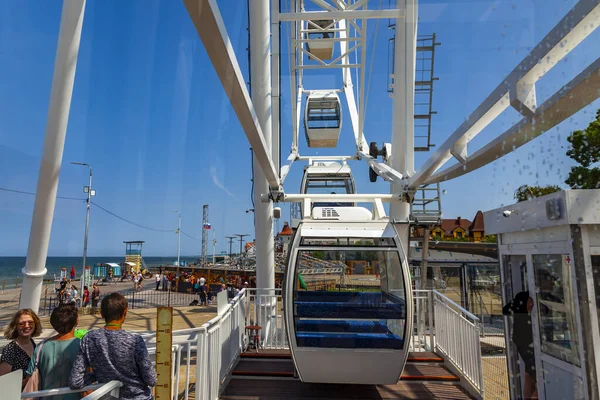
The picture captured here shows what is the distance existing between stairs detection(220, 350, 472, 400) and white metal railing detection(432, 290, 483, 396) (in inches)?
6.3

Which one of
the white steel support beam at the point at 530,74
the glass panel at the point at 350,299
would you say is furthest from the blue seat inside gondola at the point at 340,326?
the white steel support beam at the point at 530,74

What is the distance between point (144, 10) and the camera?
3.40 meters

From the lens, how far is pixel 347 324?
369 cm

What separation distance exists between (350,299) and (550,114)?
2.80 m

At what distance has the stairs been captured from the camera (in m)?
3.78

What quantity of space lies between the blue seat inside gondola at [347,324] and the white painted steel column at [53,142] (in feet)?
6.90

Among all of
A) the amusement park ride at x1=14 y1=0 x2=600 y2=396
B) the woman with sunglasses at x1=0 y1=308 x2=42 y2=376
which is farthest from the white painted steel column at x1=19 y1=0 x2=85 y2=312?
the woman with sunglasses at x1=0 y1=308 x2=42 y2=376

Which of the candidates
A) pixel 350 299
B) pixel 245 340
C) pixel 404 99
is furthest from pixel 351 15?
pixel 245 340

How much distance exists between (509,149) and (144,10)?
331 cm

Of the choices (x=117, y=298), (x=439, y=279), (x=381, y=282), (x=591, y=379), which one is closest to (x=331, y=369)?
(x=381, y=282)

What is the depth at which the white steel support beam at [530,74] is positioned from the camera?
1844 millimetres

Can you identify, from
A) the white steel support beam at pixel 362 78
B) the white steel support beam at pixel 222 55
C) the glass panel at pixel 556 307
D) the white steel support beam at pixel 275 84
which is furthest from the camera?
the white steel support beam at pixel 362 78

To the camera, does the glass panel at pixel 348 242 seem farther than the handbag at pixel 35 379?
Yes

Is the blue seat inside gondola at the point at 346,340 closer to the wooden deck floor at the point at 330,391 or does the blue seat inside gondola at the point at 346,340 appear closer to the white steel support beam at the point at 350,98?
the wooden deck floor at the point at 330,391
